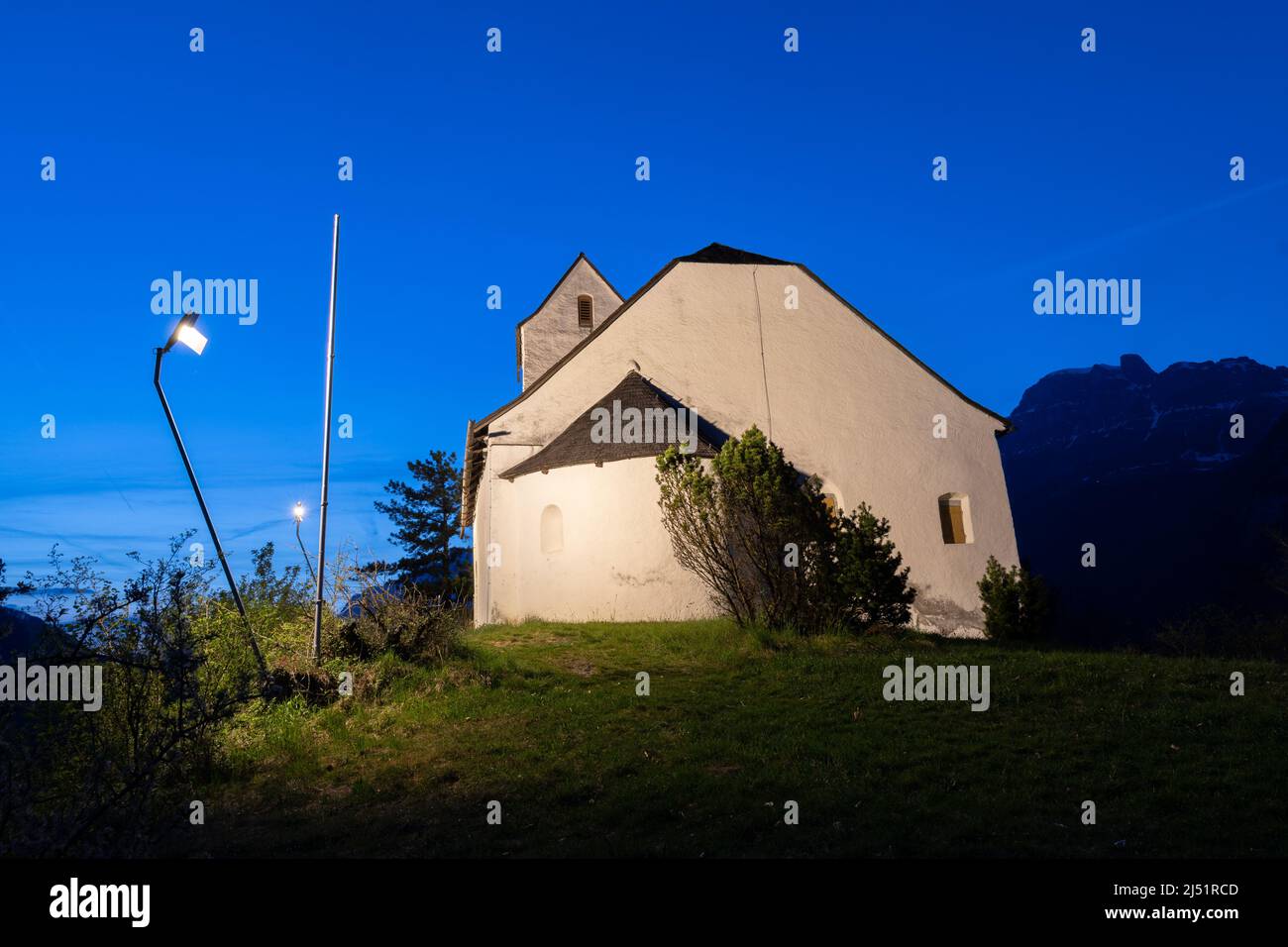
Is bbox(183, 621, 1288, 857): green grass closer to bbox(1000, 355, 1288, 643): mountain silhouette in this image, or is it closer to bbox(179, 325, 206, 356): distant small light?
bbox(179, 325, 206, 356): distant small light

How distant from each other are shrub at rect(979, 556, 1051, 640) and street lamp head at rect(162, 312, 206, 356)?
16.8 m

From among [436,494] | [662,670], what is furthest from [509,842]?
[436,494]

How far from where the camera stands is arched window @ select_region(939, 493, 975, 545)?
20.2 meters

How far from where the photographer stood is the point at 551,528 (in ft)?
61.7

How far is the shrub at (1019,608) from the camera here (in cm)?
1839

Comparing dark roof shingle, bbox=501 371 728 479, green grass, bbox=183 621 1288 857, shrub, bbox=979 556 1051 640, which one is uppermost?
dark roof shingle, bbox=501 371 728 479

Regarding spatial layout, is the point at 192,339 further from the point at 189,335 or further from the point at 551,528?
the point at 551,528

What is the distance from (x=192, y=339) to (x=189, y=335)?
2.2 inches

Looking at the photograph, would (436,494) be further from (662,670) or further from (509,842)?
(509,842)

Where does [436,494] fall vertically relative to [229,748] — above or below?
above

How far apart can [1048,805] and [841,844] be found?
186 centimetres

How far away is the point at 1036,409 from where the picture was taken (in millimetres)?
163250

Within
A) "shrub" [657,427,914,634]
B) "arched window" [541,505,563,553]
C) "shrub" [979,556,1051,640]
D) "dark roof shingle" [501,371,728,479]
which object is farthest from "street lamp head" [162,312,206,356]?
"shrub" [979,556,1051,640]

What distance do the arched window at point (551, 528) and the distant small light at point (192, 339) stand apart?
9.73 m
